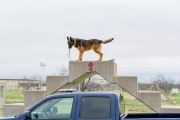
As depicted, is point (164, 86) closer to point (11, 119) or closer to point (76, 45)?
point (76, 45)

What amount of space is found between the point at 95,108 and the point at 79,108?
0.30m

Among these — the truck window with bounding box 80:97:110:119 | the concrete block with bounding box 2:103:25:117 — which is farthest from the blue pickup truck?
the concrete block with bounding box 2:103:25:117

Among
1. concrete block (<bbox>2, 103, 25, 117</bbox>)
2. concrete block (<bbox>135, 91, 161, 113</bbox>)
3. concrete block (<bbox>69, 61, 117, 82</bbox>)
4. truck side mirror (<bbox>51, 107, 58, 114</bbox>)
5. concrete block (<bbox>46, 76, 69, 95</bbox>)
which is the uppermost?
concrete block (<bbox>69, 61, 117, 82</bbox>)

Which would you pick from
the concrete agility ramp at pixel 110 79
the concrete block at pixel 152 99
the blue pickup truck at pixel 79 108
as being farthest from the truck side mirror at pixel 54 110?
the concrete block at pixel 152 99

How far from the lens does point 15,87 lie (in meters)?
65.2

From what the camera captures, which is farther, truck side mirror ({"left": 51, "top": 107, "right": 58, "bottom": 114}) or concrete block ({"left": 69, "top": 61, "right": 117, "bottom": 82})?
concrete block ({"left": 69, "top": 61, "right": 117, "bottom": 82})

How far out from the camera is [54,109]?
6.84 meters

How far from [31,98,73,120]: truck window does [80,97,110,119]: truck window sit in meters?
0.27

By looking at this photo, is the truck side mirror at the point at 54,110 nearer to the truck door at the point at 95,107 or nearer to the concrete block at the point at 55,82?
the truck door at the point at 95,107

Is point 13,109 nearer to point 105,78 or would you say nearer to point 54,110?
point 105,78

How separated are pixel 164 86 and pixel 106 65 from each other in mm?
30680

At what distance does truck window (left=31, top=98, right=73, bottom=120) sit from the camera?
22.1 feet

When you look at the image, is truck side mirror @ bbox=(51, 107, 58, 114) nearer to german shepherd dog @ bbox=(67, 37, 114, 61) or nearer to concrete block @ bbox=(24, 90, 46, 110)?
german shepherd dog @ bbox=(67, 37, 114, 61)

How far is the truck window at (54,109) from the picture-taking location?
6.73 meters
